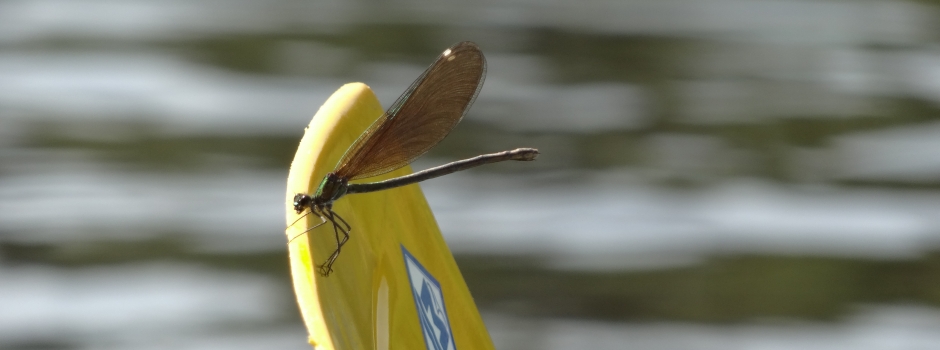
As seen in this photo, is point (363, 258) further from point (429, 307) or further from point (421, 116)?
point (421, 116)

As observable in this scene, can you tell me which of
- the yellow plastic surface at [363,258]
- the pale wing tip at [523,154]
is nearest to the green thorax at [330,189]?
the yellow plastic surface at [363,258]

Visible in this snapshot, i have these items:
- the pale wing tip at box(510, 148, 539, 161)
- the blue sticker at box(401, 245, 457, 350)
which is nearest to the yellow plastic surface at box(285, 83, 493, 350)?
the blue sticker at box(401, 245, 457, 350)

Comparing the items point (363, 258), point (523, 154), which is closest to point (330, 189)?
point (363, 258)

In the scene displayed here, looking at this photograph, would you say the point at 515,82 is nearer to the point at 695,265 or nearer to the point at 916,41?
the point at 695,265

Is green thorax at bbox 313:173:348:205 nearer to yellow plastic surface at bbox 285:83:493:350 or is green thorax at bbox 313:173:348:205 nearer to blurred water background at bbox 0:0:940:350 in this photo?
yellow plastic surface at bbox 285:83:493:350

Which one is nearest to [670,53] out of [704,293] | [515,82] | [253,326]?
[515,82]
